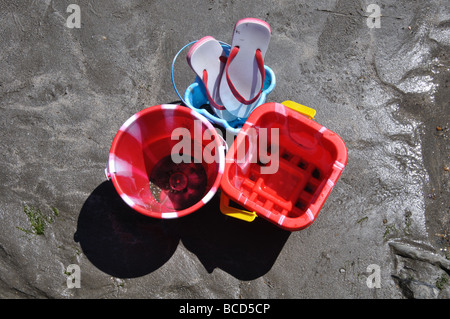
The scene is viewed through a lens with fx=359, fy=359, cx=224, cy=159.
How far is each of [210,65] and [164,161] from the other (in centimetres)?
63

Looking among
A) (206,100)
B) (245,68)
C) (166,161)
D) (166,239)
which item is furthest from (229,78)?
(166,239)

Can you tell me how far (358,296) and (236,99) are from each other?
52.4 inches

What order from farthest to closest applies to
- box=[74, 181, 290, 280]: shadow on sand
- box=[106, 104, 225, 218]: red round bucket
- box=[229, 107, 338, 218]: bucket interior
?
1. box=[74, 181, 290, 280]: shadow on sand
2. box=[229, 107, 338, 218]: bucket interior
3. box=[106, 104, 225, 218]: red round bucket

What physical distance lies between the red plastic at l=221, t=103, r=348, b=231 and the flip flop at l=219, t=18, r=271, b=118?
23 cm

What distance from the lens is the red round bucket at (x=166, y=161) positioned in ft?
5.79

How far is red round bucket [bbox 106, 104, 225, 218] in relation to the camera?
69.5 inches

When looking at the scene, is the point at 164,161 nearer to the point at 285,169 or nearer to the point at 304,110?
the point at 285,169

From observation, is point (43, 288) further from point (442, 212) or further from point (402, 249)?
point (442, 212)

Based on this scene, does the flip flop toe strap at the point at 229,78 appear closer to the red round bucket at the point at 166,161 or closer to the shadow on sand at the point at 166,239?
the red round bucket at the point at 166,161

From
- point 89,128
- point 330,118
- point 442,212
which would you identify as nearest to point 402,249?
point 442,212

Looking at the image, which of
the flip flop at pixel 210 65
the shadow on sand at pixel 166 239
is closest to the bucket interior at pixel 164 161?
the shadow on sand at pixel 166 239

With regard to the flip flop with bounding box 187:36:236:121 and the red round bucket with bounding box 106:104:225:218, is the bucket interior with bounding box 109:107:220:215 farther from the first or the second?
the flip flop with bounding box 187:36:236:121

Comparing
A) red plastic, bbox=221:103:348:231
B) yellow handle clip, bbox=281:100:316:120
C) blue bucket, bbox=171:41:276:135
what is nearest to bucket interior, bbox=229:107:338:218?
red plastic, bbox=221:103:348:231

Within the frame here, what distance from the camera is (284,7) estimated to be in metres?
2.38
